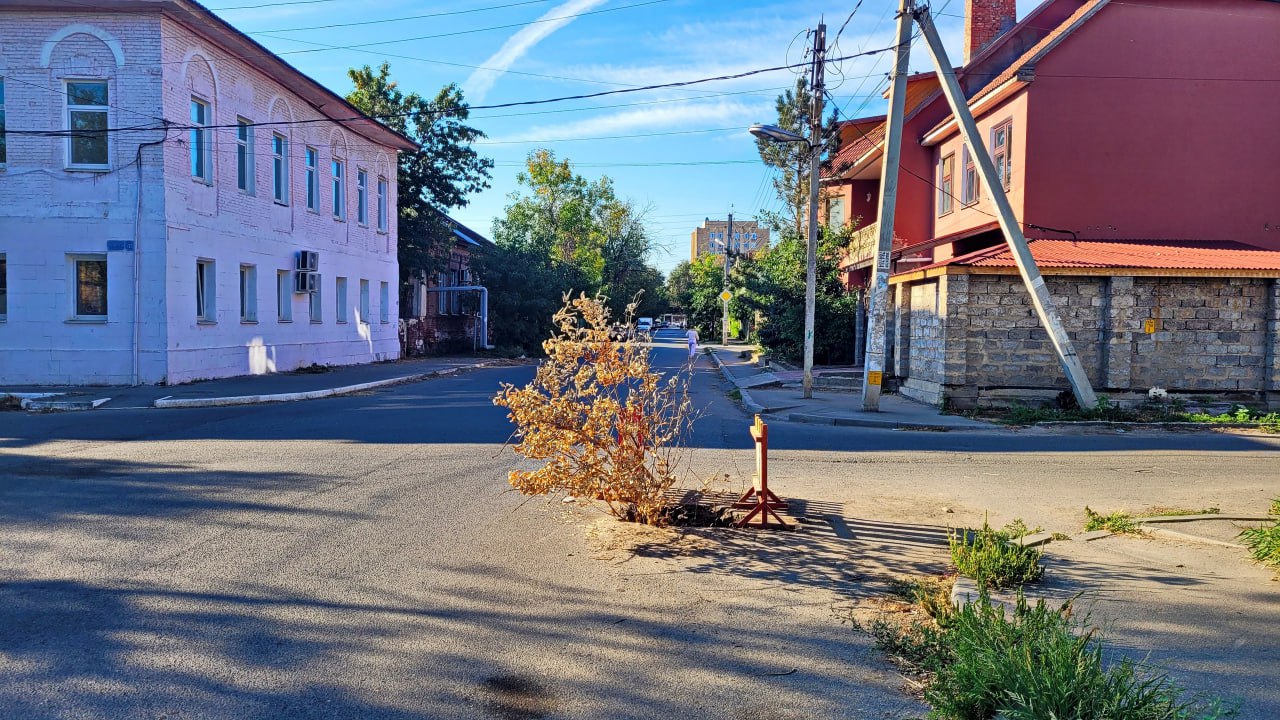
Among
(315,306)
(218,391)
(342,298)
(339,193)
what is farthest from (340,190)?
(218,391)

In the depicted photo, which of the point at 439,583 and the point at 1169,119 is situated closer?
the point at 439,583

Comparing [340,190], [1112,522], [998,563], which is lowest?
[1112,522]

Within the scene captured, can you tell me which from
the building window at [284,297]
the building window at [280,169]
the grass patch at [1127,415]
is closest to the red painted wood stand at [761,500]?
the grass patch at [1127,415]

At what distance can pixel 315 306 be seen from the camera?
2608 centimetres

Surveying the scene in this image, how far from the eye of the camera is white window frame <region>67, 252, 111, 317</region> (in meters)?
18.0

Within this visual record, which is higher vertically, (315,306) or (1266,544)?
(315,306)

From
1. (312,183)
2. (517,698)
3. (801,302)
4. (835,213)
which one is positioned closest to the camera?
(517,698)

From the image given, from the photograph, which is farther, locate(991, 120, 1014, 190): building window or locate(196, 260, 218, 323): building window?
locate(991, 120, 1014, 190): building window

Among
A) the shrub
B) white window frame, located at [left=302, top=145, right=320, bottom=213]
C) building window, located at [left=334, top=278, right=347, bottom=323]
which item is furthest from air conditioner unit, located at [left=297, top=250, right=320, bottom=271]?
the shrub

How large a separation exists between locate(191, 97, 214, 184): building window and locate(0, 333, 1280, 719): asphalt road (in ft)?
33.3

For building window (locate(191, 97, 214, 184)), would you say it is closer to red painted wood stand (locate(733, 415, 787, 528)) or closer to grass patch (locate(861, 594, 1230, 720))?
red painted wood stand (locate(733, 415, 787, 528))

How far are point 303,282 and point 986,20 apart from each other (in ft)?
71.7

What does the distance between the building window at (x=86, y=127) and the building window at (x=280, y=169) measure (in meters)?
5.58

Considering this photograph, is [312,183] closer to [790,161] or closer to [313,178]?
[313,178]
